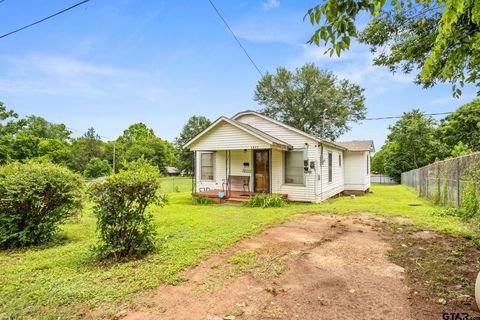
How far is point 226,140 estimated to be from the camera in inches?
461

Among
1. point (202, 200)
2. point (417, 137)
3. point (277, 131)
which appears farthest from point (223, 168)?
point (417, 137)

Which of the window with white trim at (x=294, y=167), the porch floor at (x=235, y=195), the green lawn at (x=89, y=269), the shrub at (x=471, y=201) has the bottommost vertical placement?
the green lawn at (x=89, y=269)

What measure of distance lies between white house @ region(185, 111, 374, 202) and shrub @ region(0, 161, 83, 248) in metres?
6.82

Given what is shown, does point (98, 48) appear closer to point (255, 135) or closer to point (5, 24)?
point (5, 24)

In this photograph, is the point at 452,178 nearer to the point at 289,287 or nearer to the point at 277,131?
the point at 277,131

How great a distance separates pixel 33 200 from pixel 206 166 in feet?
29.5

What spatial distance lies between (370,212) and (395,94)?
1415 cm

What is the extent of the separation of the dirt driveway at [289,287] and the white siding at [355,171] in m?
13.6

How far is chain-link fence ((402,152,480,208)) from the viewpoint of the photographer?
21.6ft

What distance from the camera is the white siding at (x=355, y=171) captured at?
57.3 feet

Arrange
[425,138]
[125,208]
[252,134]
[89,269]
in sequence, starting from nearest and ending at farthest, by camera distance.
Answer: [89,269], [125,208], [252,134], [425,138]

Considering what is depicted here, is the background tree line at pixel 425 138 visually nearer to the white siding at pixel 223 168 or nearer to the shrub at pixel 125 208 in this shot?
the white siding at pixel 223 168

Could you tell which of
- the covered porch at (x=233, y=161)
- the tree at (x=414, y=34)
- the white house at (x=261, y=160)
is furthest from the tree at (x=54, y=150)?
the tree at (x=414, y=34)

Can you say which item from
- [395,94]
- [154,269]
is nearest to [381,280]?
[154,269]
